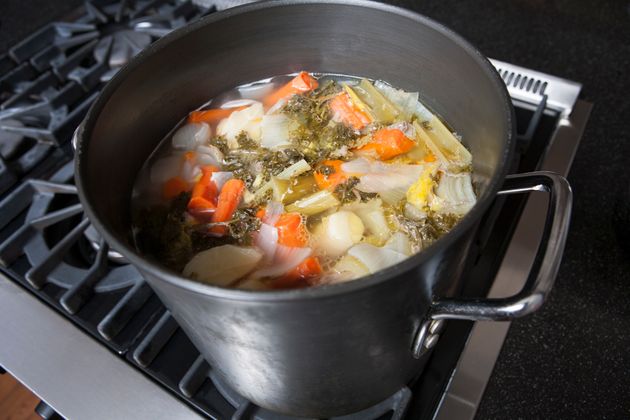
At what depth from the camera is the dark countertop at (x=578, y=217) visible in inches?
39.5

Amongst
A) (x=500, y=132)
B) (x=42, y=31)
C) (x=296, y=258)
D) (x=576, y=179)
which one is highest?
(x=42, y=31)

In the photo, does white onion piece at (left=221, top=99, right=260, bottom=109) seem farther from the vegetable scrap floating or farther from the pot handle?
the pot handle

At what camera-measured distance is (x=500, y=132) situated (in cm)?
72

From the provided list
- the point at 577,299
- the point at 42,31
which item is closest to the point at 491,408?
the point at 577,299

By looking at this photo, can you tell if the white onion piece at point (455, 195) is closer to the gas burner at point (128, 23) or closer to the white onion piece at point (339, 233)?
the white onion piece at point (339, 233)

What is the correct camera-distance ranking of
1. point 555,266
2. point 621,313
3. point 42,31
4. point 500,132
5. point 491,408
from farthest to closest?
point 42,31, point 621,313, point 491,408, point 500,132, point 555,266

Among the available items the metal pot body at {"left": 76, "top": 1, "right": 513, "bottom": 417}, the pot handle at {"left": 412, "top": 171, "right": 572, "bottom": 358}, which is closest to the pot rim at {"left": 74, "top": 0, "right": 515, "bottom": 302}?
the metal pot body at {"left": 76, "top": 1, "right": 513, "bottom": 417}

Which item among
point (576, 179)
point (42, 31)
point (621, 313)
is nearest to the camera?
point (621, 313)

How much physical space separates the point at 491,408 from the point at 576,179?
63 cm

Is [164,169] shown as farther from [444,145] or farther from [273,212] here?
[444,145]

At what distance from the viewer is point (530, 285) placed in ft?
2.01

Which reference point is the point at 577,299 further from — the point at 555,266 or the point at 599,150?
the point at 555,266

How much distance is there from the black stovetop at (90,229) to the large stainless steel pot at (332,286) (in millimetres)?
107

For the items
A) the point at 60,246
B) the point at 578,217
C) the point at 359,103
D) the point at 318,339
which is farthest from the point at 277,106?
the point at 578,217
